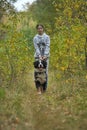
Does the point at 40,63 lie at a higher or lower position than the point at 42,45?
lower

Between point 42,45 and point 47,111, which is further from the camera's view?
point 42,45

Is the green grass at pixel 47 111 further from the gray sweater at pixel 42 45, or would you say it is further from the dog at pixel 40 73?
the gray sweater at pixel 42 45

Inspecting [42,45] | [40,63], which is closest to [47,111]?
[40,63]

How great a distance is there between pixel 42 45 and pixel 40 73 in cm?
80

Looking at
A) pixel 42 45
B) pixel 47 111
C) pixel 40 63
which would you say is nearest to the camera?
pixel 47 111

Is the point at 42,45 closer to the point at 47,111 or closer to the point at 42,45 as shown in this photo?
the point at 42,45

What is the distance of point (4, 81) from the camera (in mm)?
13094

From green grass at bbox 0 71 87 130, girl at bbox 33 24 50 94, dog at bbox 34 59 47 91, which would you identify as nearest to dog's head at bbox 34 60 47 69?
dog at bbox 34 59 47 91

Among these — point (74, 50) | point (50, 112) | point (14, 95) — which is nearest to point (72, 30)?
point (74, 50)

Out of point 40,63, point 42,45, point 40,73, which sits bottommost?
point 40,73

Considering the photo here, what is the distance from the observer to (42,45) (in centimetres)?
1188

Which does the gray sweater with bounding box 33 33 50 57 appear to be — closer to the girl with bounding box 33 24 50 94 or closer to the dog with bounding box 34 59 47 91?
the girl with bounding box 33 24 50 94

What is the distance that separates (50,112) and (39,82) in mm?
3899

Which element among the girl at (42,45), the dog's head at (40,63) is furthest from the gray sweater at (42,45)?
the dog's head at (40,63)
